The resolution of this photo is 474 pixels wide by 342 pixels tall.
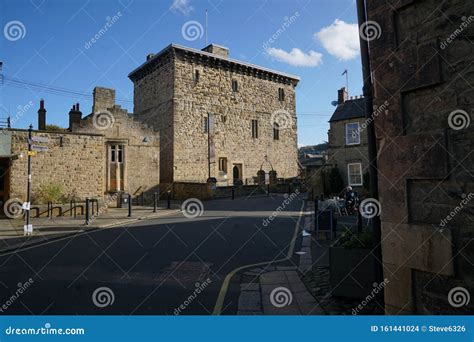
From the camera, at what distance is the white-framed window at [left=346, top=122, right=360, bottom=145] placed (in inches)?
959

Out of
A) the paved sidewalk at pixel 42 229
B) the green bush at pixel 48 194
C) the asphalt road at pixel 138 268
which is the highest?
the green bush at pixel 48 194

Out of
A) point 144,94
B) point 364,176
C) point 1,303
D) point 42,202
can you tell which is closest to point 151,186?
point 42,202

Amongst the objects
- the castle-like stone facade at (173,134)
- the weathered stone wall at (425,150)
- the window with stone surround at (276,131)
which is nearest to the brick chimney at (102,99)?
the castle-like stone facade at (173,134)

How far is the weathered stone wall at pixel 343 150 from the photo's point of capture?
24.1 meters

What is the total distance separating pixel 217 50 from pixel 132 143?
631 inches

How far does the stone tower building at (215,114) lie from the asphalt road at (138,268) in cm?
1907

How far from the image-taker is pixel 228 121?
3325 centimetres

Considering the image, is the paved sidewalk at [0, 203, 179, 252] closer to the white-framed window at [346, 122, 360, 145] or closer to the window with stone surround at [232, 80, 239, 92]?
the white-framed window at [346, 122, 360, 145]

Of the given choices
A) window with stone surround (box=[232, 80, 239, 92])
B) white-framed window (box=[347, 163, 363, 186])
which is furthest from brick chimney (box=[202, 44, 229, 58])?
white-framed window (box=[347, 163, 363, 186])

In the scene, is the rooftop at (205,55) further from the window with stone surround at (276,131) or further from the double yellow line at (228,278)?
the double yellow line at (228,278)

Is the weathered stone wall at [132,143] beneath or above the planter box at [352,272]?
above

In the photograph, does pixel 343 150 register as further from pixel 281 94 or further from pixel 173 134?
pixel 281 94

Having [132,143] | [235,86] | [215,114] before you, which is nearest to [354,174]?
[215,114]

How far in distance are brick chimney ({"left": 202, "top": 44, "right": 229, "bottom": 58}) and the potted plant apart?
3219 centimetres
